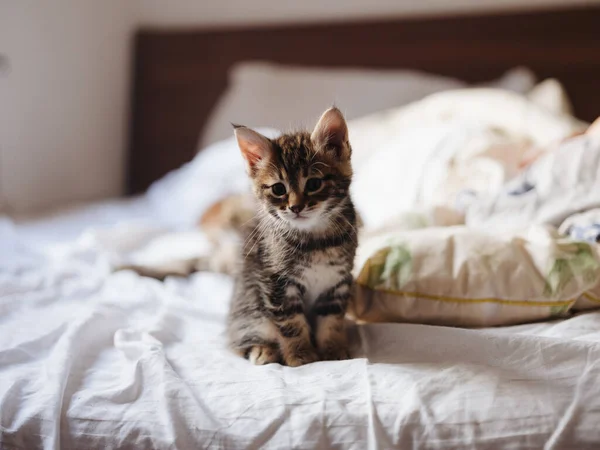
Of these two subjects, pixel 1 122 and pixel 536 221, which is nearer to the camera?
pixel 536 221

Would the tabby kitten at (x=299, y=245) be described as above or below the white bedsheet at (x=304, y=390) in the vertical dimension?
above

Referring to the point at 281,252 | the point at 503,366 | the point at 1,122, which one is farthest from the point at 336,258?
the point at 1,122

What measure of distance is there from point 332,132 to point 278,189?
14cm

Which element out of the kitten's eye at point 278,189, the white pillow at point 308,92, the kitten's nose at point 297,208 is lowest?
the kitten's nose at point 297,208

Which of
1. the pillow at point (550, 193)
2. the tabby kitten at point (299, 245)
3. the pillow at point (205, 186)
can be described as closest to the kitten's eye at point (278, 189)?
the tabby kitten at point (299, 245)

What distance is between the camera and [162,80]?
2.84 metres

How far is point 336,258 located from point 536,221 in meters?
0.51

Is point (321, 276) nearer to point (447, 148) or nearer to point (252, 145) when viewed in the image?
point (252, 145)

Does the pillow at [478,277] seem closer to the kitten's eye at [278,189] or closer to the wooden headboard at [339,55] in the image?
the kitten's eye at [278,189]

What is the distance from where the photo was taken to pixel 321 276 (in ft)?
3.32

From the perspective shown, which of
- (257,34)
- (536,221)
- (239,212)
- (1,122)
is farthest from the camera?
(257,34)

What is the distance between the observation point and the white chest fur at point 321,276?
3.30ft

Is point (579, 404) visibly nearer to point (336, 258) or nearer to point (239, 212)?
point (336, 258)

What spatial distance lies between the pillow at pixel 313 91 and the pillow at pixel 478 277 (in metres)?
1.28
